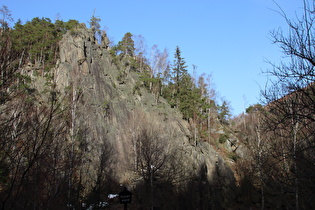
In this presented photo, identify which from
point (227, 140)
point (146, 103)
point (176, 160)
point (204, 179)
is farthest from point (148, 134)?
point (227, 140)

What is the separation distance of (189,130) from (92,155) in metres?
16.4

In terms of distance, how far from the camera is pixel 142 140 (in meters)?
21.6

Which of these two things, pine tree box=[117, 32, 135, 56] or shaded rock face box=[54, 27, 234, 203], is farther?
pine tree box=[117, 32, 135, 56]

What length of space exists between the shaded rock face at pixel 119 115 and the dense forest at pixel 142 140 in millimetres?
764

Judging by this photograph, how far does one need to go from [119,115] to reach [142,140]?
10.6 metres

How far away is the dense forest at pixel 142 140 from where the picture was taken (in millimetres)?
5066

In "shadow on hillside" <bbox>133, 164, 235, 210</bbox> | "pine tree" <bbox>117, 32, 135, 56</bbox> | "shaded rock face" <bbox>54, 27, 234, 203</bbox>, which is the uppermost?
"pine tree" <bbox>117, 32, 135, 56</bbox>

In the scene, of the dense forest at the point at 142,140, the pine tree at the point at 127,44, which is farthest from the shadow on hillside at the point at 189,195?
the pine tree at the point at 127,44

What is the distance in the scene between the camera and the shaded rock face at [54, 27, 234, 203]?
970 inches

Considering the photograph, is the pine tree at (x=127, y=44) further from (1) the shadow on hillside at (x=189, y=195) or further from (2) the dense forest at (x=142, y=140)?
(1) the shadow on hillside at (x=189, y=195)

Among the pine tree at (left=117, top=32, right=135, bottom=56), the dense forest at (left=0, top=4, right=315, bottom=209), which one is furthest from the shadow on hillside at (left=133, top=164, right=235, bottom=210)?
the pine tree at (left=117, top=32, right=135, bottom=56)

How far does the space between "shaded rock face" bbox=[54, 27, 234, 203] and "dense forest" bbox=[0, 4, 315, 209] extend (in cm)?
76

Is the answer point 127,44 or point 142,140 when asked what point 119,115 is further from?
point 127,44

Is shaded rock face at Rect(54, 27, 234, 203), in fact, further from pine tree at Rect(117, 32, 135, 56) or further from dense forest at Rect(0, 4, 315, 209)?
pine tree at Rect(117, 32, 135, 56)
